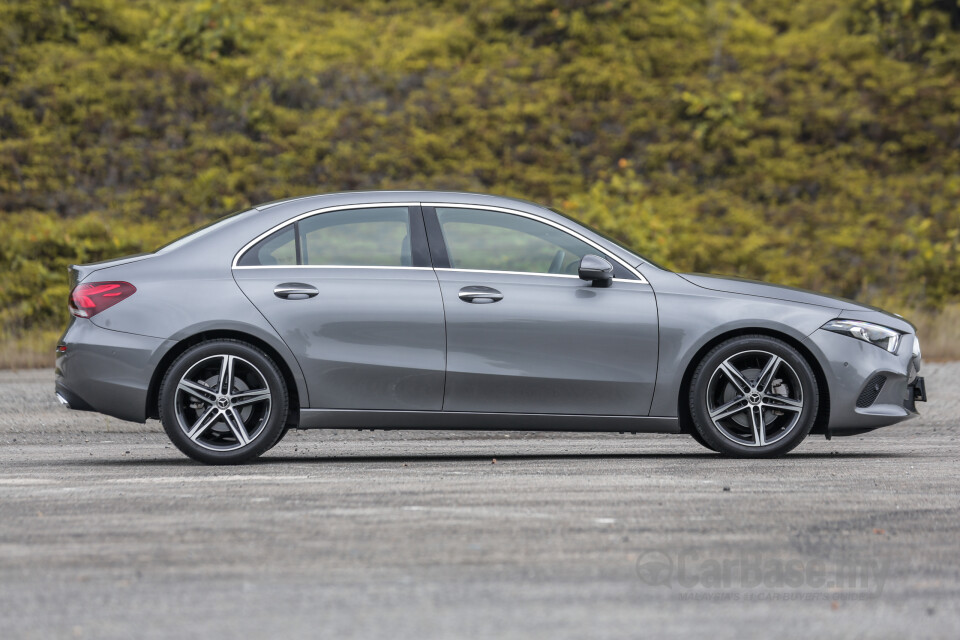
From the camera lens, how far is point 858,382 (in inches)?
329

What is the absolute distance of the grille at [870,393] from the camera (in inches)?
331

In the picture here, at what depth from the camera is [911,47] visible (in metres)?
25.2

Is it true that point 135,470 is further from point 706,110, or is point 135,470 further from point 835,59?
point 835,59

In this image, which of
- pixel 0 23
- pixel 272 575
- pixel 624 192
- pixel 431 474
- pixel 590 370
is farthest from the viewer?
pixel 0 23

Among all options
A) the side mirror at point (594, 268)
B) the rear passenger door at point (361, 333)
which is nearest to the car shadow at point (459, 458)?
the rear passenger door at point (361, 333)

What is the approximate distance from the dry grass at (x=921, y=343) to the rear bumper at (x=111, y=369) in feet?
23.0

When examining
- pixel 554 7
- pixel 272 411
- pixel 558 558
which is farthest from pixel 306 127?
pixel 558 558

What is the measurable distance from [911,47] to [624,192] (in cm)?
633

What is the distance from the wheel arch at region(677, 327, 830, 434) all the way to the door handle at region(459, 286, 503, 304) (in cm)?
119

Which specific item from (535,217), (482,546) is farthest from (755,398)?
(482,546)

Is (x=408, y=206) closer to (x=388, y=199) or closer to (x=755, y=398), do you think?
(x=388, y=199)

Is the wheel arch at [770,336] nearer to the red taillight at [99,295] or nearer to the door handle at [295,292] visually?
the door handle at [295,292]

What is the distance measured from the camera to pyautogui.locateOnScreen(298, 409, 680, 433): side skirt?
26.6 ft

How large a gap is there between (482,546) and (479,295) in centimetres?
289
